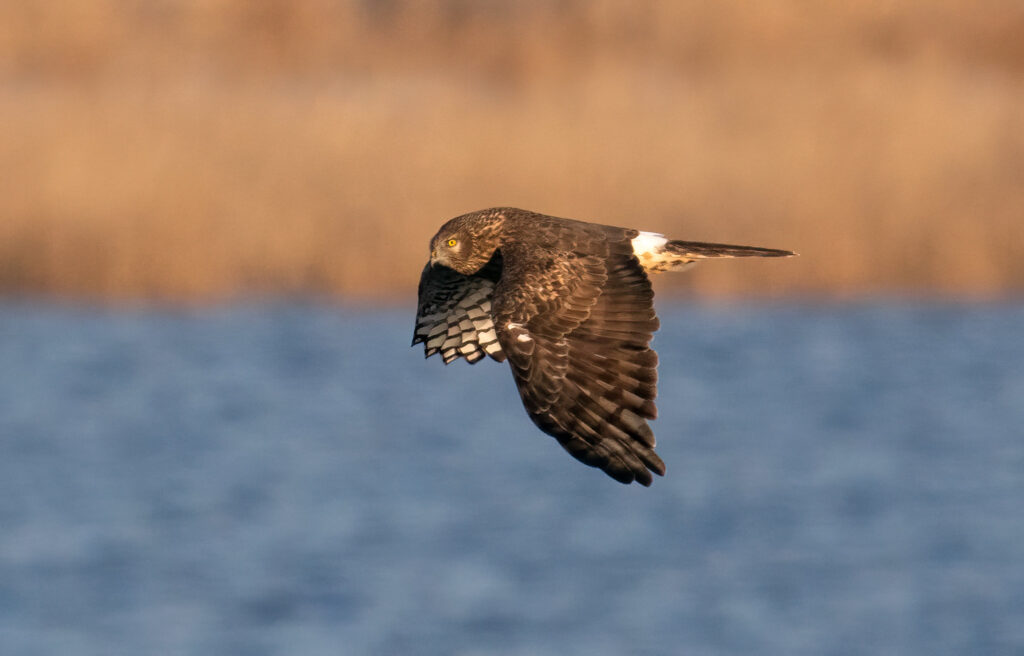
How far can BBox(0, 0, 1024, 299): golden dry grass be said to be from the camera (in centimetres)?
1508

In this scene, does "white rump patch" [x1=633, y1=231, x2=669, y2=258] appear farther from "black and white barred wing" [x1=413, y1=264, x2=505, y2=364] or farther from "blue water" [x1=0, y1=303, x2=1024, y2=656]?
"blue water" [x1=0, y1=303, x2=1024, y2=656]

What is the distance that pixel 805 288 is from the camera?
669 inches

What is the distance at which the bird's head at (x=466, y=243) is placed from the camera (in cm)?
575

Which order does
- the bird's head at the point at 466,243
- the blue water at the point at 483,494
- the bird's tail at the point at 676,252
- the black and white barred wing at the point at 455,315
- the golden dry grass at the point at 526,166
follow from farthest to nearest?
the golden dry grass at the point at 526,166, the blue water at the point at 483,494, the black and white barred wing at the point at 455,315, the bird's head at the point at 466,243, the bird's tail at the point at 676,252

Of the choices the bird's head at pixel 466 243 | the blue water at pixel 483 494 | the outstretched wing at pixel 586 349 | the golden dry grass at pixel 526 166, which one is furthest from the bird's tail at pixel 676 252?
the golden dry grass at pixel 526 166

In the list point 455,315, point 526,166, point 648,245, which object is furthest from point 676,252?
point 526,166

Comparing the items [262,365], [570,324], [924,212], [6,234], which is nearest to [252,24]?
[262,365]

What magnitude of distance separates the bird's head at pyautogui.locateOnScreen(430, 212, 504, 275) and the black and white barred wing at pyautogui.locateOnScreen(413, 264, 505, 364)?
130 millimetres

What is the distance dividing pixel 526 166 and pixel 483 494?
3174 mm

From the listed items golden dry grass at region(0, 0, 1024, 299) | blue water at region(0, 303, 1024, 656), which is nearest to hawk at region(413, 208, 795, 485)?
blue water at region(0, 303, 1024, 656)

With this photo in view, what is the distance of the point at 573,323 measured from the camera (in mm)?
4996

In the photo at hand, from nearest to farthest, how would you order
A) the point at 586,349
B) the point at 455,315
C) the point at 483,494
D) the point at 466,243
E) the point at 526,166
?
the point at 586,349 < the point at 466,243 < the point at 455,315 < the point at 526,166 < the point at 483,494

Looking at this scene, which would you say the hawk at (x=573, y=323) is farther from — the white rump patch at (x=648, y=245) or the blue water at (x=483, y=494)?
the blue water at (x=483, y=494)

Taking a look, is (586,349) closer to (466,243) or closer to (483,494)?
(466,243)
